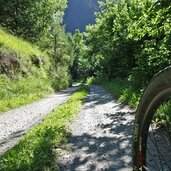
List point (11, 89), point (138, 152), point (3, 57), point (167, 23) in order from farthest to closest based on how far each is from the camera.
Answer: point (3, 57) → point (11, 89) → point (167, 23) → point (138, 152)

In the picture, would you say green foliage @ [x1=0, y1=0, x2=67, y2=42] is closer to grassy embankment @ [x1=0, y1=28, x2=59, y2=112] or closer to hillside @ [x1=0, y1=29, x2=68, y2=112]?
hillside @ [x1=0, y1=29, x2=68, y2=112]

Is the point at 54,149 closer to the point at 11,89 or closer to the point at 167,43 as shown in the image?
the point at 167,43

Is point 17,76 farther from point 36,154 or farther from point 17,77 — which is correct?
point 36,154

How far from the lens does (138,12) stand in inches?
331

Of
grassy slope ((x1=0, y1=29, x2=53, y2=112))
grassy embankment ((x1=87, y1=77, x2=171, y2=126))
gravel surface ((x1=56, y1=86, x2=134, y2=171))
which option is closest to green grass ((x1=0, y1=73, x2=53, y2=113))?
grassy slope ((x1=0, y1=29, x2=53, y2=112))

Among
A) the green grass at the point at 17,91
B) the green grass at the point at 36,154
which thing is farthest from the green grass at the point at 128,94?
the green grass at the point at 17,91

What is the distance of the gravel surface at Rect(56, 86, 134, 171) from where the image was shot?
17.4 ft

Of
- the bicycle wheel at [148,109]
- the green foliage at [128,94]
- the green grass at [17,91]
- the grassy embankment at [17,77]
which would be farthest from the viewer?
the grassy embankment at [17,77]

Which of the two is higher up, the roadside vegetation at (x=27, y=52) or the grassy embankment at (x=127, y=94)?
the roadside vegetation at (x=27, y=52)

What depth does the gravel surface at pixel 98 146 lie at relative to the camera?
5.30 metres

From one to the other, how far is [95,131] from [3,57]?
53.6 ft

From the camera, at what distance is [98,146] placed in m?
6.52

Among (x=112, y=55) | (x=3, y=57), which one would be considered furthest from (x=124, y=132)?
(x=112, y=55)

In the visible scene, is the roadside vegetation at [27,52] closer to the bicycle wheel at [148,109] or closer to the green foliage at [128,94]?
the green foliage at [128,94]
